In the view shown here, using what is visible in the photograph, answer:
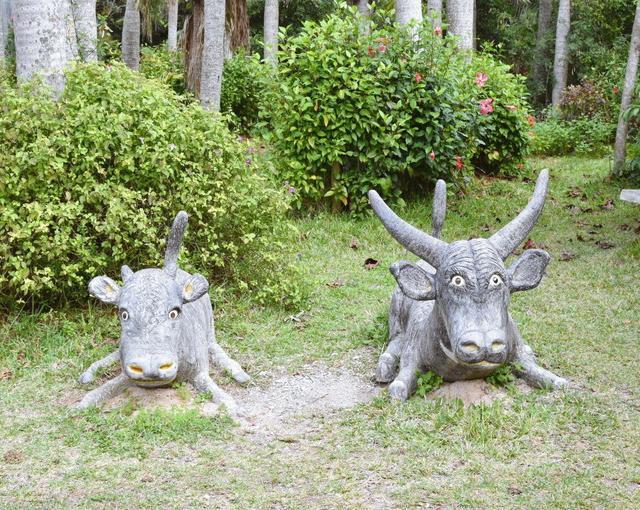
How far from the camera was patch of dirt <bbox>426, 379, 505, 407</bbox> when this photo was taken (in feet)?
16.6

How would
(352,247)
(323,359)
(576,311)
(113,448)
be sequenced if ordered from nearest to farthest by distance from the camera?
1. (113,448)
2. (323,359)
3. (576,311)
4. (352,247)

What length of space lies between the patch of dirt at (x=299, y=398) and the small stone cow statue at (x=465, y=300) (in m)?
0.29

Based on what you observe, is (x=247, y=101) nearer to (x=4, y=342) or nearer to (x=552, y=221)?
(x=552, y=221)

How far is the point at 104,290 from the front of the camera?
526cm

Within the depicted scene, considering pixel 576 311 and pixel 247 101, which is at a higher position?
pixel 247 101

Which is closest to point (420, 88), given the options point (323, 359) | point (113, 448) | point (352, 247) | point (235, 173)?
point (352, 247)

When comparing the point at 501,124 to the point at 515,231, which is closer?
the point at 515,231

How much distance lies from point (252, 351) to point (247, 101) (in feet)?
41.6

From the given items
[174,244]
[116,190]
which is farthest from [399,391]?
[116,190]

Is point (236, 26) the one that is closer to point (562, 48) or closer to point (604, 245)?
point (562, 48)

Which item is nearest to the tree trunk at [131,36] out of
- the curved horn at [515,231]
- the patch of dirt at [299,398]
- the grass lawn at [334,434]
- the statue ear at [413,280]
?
the grass lawn at [334,434]

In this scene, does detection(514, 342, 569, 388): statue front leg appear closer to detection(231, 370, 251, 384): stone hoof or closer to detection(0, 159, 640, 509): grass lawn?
detection(0, 159, 640, 509): grass lawn

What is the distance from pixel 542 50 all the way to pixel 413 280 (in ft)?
69.0

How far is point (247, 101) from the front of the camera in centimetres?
1831
